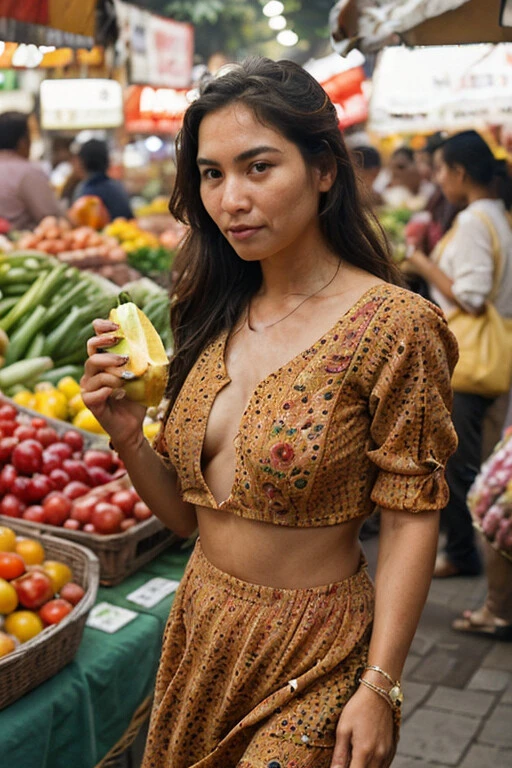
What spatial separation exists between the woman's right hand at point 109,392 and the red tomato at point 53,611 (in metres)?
0.79

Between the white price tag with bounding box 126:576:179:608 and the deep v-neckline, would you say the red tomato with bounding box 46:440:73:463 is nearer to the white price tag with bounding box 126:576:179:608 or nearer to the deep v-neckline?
the white price tag with bounding box 126:576:179:608

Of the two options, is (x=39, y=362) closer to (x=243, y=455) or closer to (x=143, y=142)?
(x=243, y=455)

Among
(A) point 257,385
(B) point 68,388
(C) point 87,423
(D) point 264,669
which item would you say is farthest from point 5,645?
(B) point 68,388

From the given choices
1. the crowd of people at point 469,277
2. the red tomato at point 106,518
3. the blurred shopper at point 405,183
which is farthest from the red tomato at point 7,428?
the blurred shopper at point 405,183

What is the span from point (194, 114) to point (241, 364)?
1.83 feet

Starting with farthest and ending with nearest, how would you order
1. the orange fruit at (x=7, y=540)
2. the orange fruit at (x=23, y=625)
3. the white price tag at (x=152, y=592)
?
the white price tag at (x=152, y=592) → the orange fruit at (x=7, y=540) → the orange fruit at (x=23, y=625)

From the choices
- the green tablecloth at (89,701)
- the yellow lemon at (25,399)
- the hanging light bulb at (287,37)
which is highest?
the hanging light bulb at (287,37)

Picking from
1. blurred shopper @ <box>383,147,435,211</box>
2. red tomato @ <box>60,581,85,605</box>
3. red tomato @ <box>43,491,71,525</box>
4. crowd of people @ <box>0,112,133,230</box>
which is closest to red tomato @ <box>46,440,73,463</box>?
red tomato @ <box>43,491,71,525</box>

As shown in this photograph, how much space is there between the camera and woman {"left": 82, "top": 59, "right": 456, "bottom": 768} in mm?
1878

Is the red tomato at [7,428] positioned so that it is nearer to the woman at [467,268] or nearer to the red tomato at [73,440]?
the red tomato at [73,440]

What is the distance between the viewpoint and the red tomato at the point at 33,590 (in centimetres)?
272

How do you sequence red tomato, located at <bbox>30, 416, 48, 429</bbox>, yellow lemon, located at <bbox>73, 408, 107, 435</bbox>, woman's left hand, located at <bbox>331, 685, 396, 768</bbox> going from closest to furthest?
woman's left hand, located at <bbox>331, 685, 396, 768</bbox>
red tomato, located at <bbox>30, 416, 48, 429</bbox>
yellow lemon, located at <bbox>73, 408, 107, 435</bbox>

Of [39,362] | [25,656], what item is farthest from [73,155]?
[25,656]

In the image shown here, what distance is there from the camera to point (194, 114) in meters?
2.05
